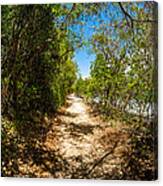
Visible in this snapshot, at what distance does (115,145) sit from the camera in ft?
10.6

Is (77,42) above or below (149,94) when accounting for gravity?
above

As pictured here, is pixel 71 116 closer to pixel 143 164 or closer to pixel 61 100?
pixel 61 100

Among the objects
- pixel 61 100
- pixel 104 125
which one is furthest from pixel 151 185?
pixel 61 100

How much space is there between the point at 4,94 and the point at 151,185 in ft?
2.57

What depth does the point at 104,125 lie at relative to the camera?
3260 millimetres

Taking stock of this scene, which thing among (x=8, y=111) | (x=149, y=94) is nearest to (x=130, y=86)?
(x=149, y=94)

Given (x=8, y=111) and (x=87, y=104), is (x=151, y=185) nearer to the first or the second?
(x=87, y=104)

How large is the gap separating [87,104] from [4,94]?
0.39 meters

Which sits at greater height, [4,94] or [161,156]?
[4,94]


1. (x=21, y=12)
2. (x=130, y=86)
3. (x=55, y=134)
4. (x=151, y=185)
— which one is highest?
(x=21, y=12)

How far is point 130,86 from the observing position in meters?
3.22

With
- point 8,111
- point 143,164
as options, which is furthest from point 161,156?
point 8,111

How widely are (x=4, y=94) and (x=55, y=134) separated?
0.30 metres

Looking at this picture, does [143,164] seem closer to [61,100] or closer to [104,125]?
[104,125]
